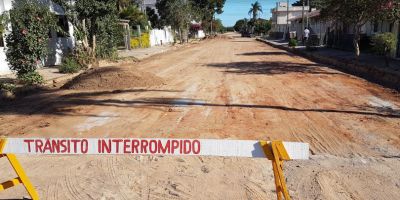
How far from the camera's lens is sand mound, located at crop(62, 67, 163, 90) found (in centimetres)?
1369

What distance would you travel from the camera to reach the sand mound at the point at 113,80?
44.9 ft

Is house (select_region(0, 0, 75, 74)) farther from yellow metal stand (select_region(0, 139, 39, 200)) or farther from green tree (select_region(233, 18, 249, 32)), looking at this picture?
green tree (select_region(233, 18, 249, 32))

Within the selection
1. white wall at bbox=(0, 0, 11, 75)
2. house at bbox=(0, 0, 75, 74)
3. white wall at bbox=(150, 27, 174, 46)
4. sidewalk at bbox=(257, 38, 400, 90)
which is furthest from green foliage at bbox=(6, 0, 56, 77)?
white wall at bbox=(150, 27, 174, 46)

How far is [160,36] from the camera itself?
48969mm

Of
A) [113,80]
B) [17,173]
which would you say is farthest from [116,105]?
[17,173]

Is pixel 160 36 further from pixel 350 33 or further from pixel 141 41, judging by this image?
pixel 350 33

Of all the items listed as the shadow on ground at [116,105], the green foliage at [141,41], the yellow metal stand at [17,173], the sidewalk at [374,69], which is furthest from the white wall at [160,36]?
the yellow metal stand at [17,173]

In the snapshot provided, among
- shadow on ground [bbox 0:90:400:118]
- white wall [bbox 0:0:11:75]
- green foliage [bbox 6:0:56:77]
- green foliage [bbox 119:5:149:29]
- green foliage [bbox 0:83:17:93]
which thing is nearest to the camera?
shadow on ground [bbox 0:90:400:118]

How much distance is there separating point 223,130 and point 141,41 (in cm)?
3241

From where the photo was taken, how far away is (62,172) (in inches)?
→ 238

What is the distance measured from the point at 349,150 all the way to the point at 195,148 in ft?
12.6

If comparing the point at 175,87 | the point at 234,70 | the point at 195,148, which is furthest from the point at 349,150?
the point at 234,70

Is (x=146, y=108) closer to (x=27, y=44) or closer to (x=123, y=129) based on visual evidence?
(x=123, y=129)

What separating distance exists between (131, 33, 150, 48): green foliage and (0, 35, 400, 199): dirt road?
23.8 meters
